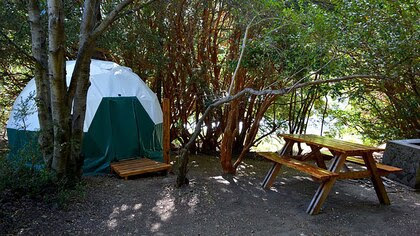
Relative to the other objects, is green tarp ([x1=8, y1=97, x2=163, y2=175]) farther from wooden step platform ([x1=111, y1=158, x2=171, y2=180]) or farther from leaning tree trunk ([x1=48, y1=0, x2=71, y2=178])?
leaning tree trunk ([x1=48, y1=0, x2=71, y2=178])

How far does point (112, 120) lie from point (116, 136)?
301 mm

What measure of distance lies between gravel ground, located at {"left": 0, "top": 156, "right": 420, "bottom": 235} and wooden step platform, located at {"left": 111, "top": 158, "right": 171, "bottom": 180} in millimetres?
216

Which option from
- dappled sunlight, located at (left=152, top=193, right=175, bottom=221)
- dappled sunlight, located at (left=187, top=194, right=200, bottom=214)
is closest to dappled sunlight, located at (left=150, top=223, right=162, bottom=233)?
dappled sunlight, located at (left=152, top=193, right=175, bottom=221)

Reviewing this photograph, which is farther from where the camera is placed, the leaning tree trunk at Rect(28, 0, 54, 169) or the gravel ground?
the leaning tree trunk at Rect(28, 0, 54, 169)

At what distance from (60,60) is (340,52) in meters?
3.53

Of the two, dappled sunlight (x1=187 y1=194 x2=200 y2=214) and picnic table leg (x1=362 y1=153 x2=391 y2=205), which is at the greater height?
picnic table leg (x1=362 y1=153 x2=391 y2=205)

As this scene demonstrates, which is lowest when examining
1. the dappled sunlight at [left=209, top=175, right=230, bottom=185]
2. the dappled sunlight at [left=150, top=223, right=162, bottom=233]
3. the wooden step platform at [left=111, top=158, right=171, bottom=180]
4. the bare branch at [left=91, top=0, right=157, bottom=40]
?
the dappled sunlight at [left=150, top=223, right=162, bottom=233]

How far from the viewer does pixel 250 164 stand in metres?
6.92

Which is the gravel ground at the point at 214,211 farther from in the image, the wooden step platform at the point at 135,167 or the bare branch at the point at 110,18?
the bare branch at the point at 110,18

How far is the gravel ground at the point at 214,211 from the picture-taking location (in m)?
3.35

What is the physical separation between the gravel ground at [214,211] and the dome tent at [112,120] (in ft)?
2.96

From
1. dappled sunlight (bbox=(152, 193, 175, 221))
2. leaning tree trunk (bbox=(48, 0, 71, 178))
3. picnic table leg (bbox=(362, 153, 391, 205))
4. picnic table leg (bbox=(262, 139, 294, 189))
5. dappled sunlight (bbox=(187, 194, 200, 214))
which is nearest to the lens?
leaning tree trunk (bbox=(48, 0, 71, 178))

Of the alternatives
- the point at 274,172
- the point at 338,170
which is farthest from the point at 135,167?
the point at 338,170

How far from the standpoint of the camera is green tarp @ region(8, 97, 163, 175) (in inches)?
229
